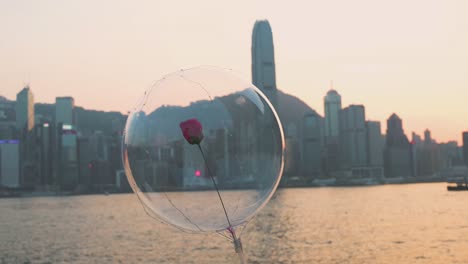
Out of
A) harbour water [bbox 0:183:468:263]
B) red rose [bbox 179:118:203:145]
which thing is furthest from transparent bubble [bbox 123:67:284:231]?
harbour water [bbox 0:183:468:263]

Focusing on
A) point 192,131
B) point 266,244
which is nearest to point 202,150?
point 192,131

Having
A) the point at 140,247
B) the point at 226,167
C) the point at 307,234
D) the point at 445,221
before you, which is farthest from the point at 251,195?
the point at 445,221

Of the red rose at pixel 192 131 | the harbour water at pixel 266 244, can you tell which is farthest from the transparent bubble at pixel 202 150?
the harbour water at pixel 266 244

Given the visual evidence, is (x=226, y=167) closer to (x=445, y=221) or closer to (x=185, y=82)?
(x=185, y=82)

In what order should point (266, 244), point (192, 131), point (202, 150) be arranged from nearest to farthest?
1. point (192, 131)
2. point (202, 150)
3. point (266, 244)

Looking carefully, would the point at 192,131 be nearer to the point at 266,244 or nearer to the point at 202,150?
the point at 202,150

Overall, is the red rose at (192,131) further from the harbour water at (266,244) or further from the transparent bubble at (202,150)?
the harbour water at (266,244)

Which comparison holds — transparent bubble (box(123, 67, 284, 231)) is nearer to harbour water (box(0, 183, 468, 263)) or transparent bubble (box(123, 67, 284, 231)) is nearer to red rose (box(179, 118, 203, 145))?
red rose (box(179, 118, 203, 145))
